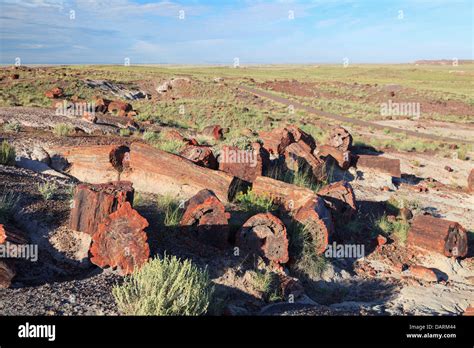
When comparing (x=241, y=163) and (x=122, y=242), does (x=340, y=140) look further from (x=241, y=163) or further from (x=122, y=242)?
(x=122, y=242)

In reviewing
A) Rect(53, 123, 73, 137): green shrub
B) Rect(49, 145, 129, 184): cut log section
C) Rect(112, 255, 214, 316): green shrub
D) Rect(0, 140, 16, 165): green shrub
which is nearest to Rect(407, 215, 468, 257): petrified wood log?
Rect(112, 255, 214, 316): green shrub

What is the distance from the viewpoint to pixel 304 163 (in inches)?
482

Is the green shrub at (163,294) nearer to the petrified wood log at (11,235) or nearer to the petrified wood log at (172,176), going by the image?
the petrified wood log at (11,235)

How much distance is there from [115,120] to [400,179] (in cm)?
1088

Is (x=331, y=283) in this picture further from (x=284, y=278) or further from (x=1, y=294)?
(x=1, y=294)

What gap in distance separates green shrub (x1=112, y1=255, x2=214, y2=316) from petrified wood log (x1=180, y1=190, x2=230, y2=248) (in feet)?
6.00

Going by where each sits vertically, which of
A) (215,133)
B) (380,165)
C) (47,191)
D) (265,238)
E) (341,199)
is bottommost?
(265,238)

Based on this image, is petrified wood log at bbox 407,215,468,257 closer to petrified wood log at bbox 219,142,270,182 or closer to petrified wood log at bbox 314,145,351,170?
petrified wood log at bbox 219,142,270,182

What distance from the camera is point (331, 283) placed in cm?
A: 744

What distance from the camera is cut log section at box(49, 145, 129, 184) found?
31.8 ft

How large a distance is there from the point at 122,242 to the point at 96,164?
13.7 feet

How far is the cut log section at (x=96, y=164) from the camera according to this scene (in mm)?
9703

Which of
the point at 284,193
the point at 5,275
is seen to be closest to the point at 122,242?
the point at 5,275
